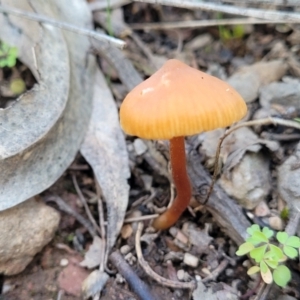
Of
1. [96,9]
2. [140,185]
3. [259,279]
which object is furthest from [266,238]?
[96,9]

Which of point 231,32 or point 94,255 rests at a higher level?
point 231,32

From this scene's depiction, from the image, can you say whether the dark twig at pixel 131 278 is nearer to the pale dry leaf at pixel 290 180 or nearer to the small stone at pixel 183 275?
the small stone at pixel 183 275

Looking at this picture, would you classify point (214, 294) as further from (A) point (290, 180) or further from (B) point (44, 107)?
(B) point (44, 107)

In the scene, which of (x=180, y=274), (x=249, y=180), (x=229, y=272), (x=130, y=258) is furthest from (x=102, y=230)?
(x=249, y=180)

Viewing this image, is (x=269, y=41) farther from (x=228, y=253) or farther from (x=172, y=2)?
(x=228, y=253)

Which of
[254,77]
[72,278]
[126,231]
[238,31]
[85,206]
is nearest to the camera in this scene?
[72,278]

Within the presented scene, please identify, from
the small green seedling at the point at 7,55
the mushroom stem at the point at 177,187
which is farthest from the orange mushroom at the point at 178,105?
the small green seedling at the point at 7,55
